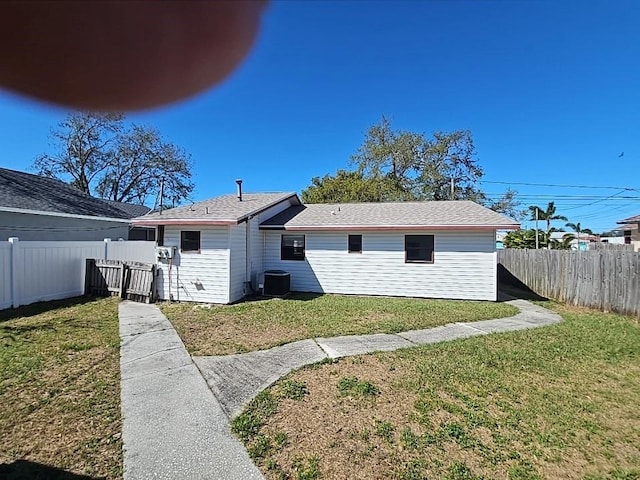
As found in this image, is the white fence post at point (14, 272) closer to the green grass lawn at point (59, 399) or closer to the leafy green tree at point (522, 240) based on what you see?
the green grass lawn at point (59, 399)

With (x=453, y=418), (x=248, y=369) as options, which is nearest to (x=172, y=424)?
(x=248, y=369)

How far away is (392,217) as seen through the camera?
1215 centimetres

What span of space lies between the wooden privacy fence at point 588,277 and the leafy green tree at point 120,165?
24.9 metres

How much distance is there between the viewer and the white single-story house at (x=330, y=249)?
10195mm

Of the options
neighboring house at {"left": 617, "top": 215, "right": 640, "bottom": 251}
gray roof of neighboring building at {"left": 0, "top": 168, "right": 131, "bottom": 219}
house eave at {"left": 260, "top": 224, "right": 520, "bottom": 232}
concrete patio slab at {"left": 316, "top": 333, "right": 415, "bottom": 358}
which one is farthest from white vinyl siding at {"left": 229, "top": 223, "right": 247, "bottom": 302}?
neighboring house at {"left": 617, "top": 215, "right": 640, "bottom": 251}

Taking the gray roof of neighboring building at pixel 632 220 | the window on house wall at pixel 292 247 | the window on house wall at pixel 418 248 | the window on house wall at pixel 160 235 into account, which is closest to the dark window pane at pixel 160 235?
the window on house wall at pixel 160 235

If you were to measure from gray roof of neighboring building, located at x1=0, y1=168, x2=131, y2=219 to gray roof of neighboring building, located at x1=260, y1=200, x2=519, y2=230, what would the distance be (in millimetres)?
8451

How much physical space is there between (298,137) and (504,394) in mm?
18309

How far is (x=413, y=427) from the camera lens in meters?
3.54

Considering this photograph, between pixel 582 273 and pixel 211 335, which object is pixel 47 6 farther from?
pixel 582 273

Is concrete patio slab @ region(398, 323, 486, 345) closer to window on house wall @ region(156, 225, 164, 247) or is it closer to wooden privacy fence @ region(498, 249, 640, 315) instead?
wooden privacy fence @ region(498, 249, 640, 315)

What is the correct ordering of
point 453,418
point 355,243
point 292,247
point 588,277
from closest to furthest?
point 453,418, point 588,277, point 355,243, point 292,247

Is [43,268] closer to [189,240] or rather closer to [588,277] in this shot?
[189,240]

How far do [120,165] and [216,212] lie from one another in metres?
24.5
